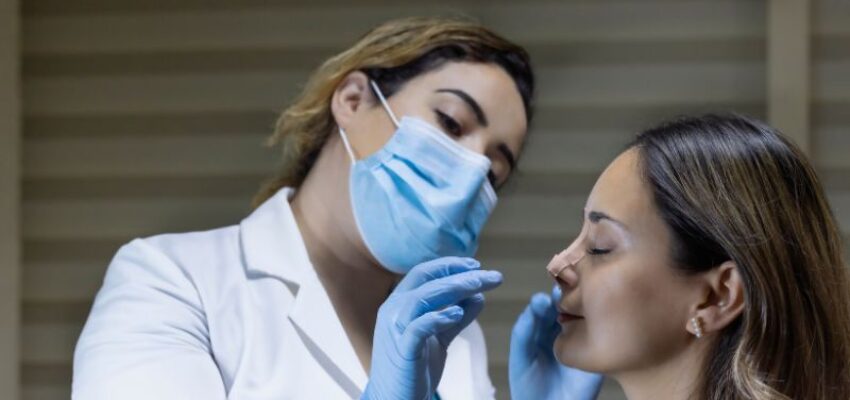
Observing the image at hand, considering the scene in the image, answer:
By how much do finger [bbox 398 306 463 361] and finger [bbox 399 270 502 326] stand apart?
0.03 meters

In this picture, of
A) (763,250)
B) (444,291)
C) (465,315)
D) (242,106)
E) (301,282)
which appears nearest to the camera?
(763,250)

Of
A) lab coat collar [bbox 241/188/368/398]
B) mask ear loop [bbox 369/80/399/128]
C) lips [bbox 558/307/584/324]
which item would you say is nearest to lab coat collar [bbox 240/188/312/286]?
lab coat collar [bbox 241/188/368/398]

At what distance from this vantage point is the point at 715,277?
1.57 metres

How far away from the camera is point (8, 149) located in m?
2.94

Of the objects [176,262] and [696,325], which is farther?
[176,262]

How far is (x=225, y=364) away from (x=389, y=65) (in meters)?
0.62

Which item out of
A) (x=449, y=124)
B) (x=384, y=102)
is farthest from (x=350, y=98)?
(x=449, y=124)

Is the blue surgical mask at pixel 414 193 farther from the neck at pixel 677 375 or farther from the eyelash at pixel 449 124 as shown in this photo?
the neck at pixel 677 375

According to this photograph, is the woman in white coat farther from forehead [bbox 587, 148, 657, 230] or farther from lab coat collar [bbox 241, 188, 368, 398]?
forehead [bbox 587, 148, 657, 230]

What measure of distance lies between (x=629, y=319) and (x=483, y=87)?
65 cm

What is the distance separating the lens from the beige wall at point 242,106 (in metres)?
2.86

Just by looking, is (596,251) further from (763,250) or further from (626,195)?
(763,250)

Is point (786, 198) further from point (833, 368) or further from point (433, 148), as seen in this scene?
point (433, 148)

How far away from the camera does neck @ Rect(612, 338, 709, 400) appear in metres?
1.60
